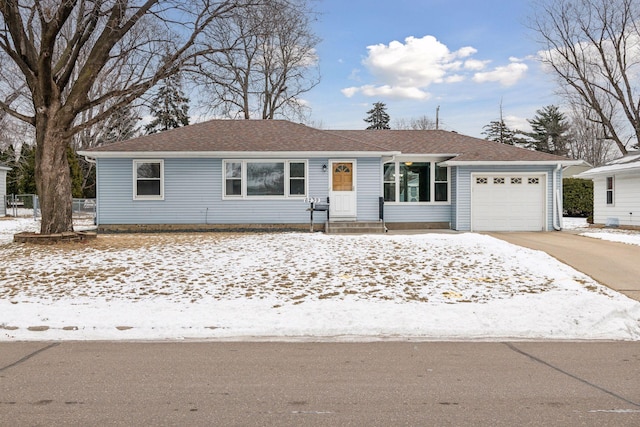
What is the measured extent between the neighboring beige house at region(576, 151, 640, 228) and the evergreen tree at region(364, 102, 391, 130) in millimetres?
35063

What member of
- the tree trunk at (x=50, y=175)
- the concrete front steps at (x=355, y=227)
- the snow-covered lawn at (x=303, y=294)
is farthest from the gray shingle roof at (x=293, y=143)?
the snow-covered lawn at (x=303, y=294)

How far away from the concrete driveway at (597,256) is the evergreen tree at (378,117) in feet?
136

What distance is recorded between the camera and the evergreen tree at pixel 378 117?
56188 millimetres

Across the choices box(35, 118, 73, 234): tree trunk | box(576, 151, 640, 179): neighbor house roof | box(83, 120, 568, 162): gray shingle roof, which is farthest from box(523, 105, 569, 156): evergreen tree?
box(35, 118, 73, 234): tree trunk

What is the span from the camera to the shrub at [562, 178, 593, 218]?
98.0ft

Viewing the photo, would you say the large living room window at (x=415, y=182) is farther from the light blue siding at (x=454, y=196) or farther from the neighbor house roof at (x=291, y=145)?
the neighbor house roof at (x=291, y=145)

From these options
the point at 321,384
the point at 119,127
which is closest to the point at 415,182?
the point at 321,384

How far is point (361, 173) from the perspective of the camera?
17656 mm

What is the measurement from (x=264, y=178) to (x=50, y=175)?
682 centimetres

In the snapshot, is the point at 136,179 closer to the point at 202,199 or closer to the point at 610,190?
the point at 202,199

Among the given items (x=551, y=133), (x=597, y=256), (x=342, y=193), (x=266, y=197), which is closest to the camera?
(x=597, y=256)

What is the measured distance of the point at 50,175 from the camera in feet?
43.6

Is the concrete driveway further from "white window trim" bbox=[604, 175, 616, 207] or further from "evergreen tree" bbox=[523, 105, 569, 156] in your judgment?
"evergreen tree" bbox=[523, 105, 569, 156]

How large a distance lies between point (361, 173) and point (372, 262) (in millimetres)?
7649
